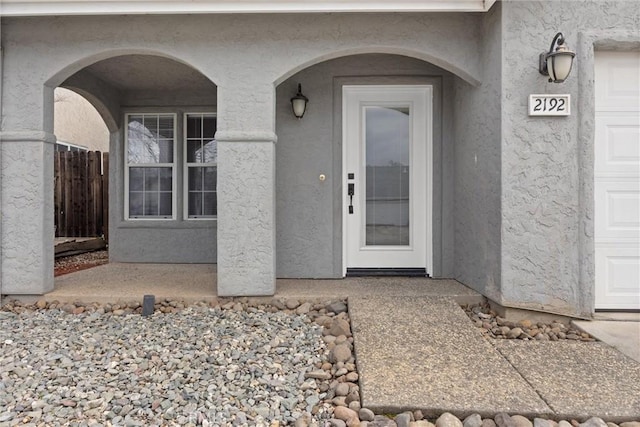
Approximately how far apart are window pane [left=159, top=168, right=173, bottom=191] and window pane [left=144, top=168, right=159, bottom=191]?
84 millimetres

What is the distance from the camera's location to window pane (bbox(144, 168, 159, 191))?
260 inches

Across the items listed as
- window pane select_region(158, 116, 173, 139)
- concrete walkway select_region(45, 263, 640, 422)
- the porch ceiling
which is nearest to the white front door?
concrete walkway select_region(45, 263, 640, 422)

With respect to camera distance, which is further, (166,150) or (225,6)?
(166,150)

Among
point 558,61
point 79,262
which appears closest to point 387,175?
point 558,61

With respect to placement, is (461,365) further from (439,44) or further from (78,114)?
(78,114)

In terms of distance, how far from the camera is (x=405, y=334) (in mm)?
3139

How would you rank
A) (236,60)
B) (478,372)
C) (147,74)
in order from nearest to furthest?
(478,372)
(236,60)
(147,74)

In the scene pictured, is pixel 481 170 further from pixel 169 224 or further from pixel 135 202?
pixel 135 202

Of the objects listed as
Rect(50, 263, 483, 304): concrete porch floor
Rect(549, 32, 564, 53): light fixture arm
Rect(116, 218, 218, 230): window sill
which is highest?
Rect(549, 32, 564, 53): light fixture arm

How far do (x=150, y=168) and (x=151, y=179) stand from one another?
0.19 meters

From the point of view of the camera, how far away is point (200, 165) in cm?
657

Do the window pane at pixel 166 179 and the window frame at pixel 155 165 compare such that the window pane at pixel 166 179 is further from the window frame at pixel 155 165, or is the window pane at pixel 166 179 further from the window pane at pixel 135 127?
the window pane at pixel 135 127

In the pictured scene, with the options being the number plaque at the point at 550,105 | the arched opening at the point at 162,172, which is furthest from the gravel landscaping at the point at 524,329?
the arched opening at the point at 162,172

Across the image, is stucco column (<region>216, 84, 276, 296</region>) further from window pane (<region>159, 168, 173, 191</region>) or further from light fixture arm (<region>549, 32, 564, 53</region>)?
window pane (<region>159, 168, 173, 191</region>)
